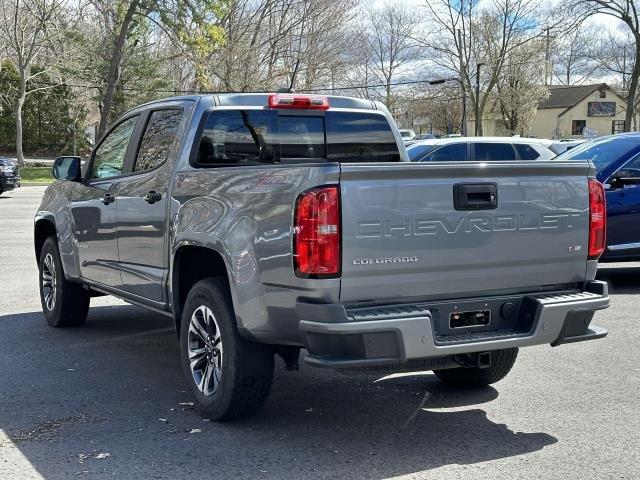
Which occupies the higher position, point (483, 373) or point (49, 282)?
point (49, 282)

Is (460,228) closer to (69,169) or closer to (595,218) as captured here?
(595,218)

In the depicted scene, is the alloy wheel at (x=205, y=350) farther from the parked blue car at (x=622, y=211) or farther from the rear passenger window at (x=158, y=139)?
the parked blue car at (x=622, y=211)

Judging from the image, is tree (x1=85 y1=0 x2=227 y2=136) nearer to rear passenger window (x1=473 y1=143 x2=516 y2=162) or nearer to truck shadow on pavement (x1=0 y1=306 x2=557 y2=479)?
rear passenger window (x1=473 y1=143 x2=516 y2=162)

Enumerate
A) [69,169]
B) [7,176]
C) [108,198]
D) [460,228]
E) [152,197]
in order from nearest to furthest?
1. [460,228]
2. [152,197]
3. [108,198]
4. [69,169]
5. [7,176]

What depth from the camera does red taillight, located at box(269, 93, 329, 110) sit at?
605 cm

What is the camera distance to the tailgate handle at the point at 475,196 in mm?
4512

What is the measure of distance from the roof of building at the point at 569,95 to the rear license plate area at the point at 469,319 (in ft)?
279

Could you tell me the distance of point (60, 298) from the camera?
25.0 ft

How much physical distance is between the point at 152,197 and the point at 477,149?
972 centimetres

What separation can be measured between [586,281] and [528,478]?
137cm

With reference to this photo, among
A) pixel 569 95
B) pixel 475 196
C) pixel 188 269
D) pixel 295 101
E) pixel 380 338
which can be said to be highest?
pixel 569 95

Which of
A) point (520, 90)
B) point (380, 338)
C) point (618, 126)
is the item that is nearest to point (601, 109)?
point (618, 126)

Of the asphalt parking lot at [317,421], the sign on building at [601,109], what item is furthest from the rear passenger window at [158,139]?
the sign on building at [601,109]

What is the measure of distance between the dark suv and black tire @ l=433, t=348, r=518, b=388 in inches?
850
